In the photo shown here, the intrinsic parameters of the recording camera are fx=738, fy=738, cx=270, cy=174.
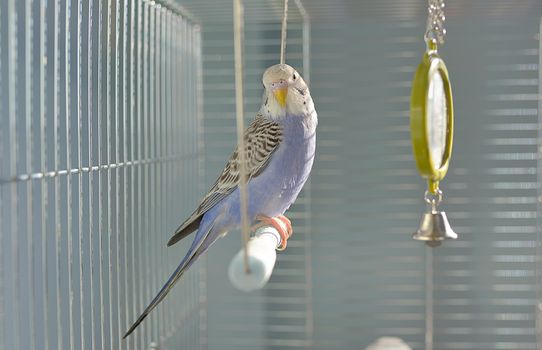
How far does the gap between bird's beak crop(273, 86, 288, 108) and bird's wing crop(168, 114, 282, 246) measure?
97 mm

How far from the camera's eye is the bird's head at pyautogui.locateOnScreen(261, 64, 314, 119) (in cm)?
148

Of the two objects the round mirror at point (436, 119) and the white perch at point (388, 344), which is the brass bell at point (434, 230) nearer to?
the round mirror at point (436, 119)

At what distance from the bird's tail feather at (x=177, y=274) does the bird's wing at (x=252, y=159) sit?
0.22 feet

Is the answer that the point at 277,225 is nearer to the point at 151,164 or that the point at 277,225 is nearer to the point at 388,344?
the point at 151,164

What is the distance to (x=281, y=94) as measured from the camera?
5.05 ft

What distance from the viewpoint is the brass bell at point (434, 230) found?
133cm

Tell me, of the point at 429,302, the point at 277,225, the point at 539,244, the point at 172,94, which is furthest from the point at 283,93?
the point at 539,244

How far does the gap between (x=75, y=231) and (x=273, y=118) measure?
82cm

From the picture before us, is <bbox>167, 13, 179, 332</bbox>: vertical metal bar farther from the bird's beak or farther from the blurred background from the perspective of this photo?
the bird's beak

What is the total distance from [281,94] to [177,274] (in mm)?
430

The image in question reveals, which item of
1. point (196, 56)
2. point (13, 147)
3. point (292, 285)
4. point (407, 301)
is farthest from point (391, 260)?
point (13, 147)

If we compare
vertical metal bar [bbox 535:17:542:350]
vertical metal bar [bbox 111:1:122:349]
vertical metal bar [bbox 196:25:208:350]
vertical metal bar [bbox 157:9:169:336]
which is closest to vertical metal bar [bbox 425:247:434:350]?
vertical metal bar [bbox 535:17:542:350]

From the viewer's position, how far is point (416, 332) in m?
2.89

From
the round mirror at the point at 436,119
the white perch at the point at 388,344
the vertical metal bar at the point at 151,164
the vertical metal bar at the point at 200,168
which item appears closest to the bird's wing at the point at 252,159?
the vertical metal bar at the point at 151,164
